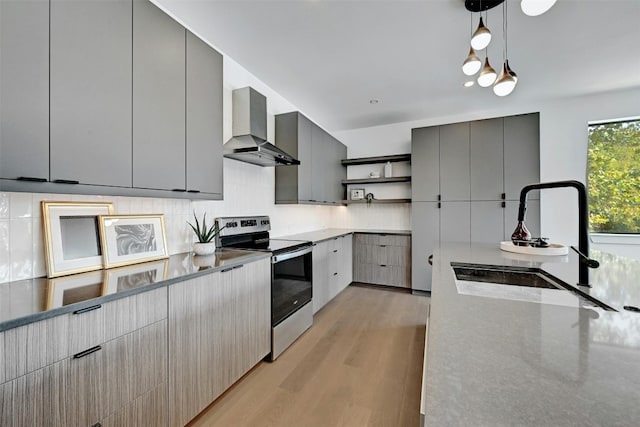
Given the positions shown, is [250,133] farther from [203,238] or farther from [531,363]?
[531,363]

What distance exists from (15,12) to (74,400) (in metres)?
1.57

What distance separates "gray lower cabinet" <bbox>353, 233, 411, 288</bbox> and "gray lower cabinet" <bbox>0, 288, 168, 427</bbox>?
10.7ft

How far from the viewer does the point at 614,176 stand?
11.0ft

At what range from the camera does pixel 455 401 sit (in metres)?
0.42

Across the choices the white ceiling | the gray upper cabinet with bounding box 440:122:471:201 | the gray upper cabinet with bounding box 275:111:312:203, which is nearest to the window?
the white ceiling

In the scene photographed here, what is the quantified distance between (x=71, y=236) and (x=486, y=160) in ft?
14.2

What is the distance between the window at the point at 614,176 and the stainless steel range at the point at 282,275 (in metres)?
3.91

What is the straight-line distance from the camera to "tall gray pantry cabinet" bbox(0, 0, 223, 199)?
42.3 inches

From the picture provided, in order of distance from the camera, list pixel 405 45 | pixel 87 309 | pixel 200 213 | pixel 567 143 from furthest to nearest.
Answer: pixel 567 143 < pixel 405 45 < pixel 200 213 < pixel 87 309

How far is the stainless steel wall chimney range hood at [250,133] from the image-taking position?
235 centimetres

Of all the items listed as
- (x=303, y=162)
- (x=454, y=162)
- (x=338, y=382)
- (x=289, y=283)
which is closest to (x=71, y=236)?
(x=289, y=283)

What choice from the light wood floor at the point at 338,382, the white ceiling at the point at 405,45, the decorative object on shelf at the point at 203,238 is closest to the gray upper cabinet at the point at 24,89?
the decorative object on shelf at the point at 203,238

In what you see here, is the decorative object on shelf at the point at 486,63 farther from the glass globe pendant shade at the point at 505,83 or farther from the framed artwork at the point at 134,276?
the framed artwork at the point at 134,276

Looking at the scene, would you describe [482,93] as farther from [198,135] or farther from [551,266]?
[198,135]
